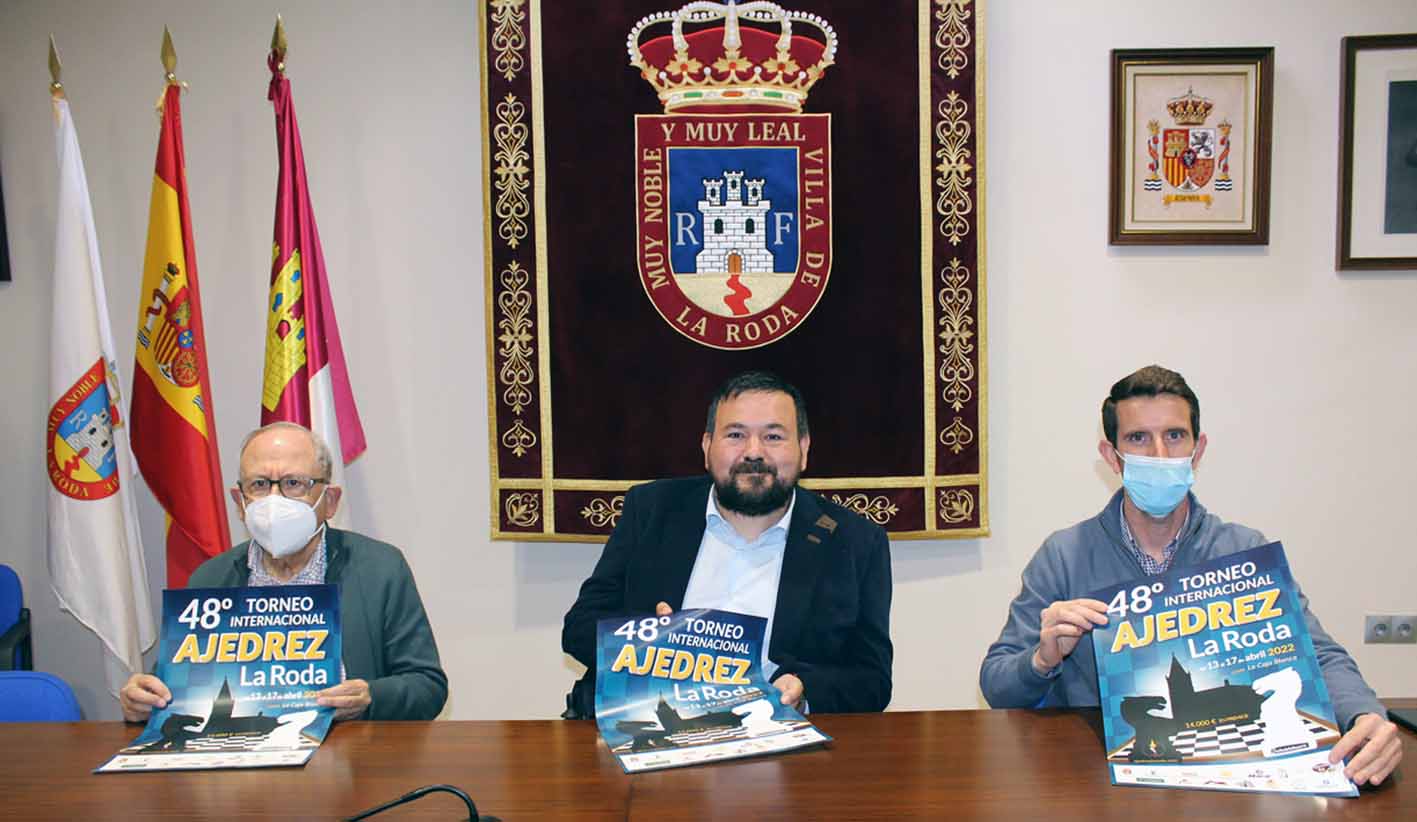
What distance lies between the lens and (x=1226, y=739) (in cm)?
164

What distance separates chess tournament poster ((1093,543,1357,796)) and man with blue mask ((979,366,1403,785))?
19cm

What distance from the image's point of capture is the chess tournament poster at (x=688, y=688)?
5.80ft

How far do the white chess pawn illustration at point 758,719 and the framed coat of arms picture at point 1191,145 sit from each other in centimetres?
237

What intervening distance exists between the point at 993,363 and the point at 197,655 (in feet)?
8.61

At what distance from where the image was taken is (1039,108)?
141 inches

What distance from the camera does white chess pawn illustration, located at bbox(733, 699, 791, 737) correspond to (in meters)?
1.79

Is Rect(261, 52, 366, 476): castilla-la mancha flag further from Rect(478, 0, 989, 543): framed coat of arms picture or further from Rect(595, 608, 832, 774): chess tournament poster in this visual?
Rect(595, 608, 832, 774): chess tournament poster

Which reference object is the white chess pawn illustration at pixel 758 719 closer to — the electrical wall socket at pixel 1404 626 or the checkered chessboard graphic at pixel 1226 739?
the checkered chessboard graphic at pixel 1226 739

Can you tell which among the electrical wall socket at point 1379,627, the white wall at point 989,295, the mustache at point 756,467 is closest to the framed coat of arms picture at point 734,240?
the white wall at point 989,295

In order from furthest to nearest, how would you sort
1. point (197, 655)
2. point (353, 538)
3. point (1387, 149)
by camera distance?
point (1387, 149) < point (353, 538) < point (197, 655)

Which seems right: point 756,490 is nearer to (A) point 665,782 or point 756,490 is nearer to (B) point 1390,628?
(A) point 665,782

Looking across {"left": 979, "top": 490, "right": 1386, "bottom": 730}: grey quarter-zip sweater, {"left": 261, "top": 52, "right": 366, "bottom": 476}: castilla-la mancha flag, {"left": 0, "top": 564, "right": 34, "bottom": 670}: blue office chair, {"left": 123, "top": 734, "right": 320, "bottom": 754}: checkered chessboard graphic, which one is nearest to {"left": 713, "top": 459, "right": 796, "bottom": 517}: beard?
{"left": 979, "top": 490, "right": 1386, "bottom": 730}: grey quarter-zip sweater

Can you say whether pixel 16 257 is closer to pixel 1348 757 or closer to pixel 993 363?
pixel 993 363

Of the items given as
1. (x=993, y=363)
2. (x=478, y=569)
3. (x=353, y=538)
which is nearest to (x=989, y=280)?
(x=993, y=363)
